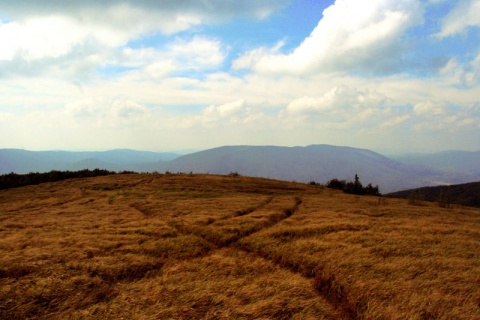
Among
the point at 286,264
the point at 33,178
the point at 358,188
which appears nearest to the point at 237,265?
the point at 286,264

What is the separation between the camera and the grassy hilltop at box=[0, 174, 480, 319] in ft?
20.8

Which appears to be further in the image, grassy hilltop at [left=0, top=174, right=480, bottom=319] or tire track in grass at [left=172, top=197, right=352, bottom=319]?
tire track in grass at [left=172, top=197, right=352, bottom=319]

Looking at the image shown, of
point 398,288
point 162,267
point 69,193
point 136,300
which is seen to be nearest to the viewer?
point 136,300

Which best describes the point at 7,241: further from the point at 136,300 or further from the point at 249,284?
the point at 249,284

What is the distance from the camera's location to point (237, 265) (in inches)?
344

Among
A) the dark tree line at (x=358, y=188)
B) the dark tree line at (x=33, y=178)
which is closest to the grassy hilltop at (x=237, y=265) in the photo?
the dark tree line at (x=358, y=188)

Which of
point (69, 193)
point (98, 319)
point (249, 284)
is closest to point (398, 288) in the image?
point (249, 284)

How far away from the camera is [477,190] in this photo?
64.8 m

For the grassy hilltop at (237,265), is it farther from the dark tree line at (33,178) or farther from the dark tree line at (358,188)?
the dark tree line at (33,178)

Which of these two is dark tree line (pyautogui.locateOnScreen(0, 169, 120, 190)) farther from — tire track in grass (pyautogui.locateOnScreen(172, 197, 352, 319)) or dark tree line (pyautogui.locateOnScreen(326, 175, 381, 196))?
dark tree line (pyautogui.locateOnScreen(326, 175, 381, 196))

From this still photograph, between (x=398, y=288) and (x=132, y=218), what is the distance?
13.3m

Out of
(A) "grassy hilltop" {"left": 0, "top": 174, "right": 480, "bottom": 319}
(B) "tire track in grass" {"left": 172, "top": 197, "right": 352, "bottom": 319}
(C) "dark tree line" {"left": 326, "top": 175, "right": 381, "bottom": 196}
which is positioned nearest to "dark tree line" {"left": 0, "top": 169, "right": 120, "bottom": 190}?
(A) "grassy hilltop" {"left": 0, "top": 174, "right": 480, "bottom": 319}

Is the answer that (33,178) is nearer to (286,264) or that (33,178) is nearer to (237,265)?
(237,265)

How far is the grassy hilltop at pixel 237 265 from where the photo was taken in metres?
6.33
